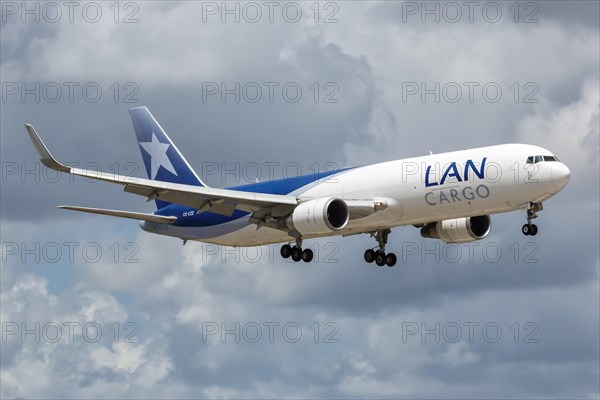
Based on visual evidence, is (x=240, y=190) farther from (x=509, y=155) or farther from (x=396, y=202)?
(x=509, y=155)

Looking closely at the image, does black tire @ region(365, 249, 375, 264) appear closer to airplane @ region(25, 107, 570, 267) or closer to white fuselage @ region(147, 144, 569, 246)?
airplane @ region(25, 107, 570, 267)

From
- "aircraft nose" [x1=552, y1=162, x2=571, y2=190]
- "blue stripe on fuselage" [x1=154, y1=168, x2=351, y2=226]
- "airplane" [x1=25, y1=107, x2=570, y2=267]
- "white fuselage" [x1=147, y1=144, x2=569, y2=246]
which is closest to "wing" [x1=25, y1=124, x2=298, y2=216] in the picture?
"airplane" [x1=25, y1=107, x2=570, y2=267]

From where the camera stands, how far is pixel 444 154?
7194 cm

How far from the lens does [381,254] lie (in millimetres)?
80062

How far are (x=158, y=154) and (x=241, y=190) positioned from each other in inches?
373

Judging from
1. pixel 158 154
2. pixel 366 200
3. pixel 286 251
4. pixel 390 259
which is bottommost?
pixel 286 251

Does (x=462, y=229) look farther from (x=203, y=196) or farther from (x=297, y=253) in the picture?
(x=203, y=196)

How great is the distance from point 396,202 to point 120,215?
16000mm

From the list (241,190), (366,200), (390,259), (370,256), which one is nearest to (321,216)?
(366,200)

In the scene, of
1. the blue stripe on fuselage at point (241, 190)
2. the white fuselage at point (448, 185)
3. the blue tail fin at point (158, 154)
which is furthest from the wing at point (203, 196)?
the blue tail fin at point (158, 154)

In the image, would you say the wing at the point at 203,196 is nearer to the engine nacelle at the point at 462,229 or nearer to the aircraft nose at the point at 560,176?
the engine nacelle at the point at 462,229

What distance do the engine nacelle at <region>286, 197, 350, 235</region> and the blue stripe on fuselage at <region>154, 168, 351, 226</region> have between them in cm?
371

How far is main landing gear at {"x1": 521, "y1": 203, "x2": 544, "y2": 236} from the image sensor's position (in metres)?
68.9

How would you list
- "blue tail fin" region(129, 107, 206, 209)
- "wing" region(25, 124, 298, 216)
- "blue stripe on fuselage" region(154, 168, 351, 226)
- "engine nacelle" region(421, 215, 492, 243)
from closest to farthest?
1. "wing" region(25, 124, 298, 216)
2. "blue stripe on fuselage" region(154, 168, 351, 226)
3. "engine nacelle" region(421, 215, 492, 243)
4. "blue tail fin" region(129, 107, 206, 209)
